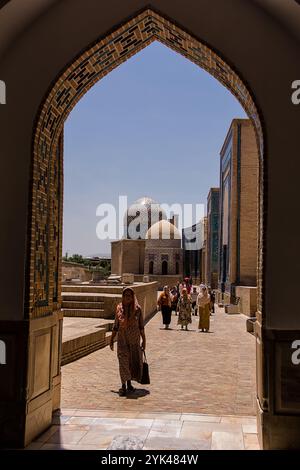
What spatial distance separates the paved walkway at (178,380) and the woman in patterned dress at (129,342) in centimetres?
28

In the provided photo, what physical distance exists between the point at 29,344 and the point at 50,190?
1656 mm

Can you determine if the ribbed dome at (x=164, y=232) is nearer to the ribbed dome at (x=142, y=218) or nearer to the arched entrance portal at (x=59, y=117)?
the ribbed dome at (x=142, y=218)

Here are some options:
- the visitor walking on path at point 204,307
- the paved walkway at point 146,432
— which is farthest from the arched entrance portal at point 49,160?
the visitor walking on path at point 204,307

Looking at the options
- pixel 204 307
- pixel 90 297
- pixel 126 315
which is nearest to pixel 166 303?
pixel 204 307

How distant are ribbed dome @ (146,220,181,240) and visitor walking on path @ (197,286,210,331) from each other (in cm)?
3467

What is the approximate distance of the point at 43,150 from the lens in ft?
16.9

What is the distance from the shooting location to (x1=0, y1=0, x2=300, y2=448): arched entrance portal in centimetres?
452

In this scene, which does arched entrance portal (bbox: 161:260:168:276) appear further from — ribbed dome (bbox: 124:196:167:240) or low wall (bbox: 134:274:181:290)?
ribbed dome (bbox: 124:196:167:240)

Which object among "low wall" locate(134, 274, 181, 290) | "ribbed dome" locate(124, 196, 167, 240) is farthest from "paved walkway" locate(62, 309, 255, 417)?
"ribbed dome" locate(124, 196, 167, 240)

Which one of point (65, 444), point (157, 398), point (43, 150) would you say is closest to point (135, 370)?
point (157, 398)

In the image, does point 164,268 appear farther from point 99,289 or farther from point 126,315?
point 126,315

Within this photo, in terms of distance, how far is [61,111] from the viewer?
5.43 meters

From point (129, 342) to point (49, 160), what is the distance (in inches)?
104

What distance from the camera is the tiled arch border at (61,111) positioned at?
4.88 meters
